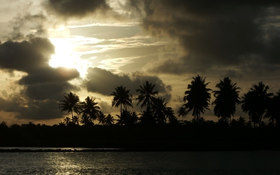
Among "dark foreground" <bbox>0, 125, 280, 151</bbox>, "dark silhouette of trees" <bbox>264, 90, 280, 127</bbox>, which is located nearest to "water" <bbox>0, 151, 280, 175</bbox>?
"dark foreground" <bbox>0, 125, 280, 151</bbox>

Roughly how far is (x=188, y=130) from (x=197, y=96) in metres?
9.21

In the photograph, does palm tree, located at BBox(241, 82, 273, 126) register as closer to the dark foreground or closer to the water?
the dark foreground

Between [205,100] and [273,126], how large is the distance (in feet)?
63.9

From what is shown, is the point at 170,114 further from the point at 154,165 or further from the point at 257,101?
the point at 154,165

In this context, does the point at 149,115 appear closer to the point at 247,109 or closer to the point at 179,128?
the point at 179,128

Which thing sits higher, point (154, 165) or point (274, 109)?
point (274, 109)

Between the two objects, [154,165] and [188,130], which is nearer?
[154,165]

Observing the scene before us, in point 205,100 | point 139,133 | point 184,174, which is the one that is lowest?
point 184,174

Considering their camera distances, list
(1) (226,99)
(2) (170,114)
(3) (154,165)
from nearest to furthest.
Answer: (3) (154,165) → (1) (226,99) → (2) (170,114)

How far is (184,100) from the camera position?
101438mm

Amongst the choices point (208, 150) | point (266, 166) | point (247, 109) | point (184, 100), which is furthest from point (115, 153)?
point (247, 109)

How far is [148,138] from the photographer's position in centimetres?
10062

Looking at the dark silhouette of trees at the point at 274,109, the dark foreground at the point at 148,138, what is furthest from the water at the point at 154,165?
the dark silhouette of trees at the point at 274,109

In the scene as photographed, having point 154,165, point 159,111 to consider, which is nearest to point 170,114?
point 159,111
